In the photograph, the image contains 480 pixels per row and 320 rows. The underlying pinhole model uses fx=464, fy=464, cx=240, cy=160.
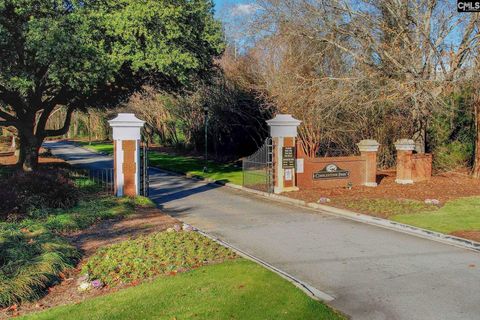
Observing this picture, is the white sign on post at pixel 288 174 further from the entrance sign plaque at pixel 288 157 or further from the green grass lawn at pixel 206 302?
the green grass lawn at pixel 206 302

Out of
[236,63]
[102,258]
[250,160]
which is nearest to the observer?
[102,258]

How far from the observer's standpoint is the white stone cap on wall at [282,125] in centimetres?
1648

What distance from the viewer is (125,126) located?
14.8 metres

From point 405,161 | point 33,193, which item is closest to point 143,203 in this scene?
point 33,193

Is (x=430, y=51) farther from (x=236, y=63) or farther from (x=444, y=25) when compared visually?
(x=236, y=63)

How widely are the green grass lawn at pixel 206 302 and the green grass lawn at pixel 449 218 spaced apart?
575 cm

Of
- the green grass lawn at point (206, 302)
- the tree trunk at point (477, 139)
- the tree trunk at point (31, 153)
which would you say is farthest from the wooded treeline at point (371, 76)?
the green grass lawn at point (206, 302)

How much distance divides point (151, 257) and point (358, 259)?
360 cm

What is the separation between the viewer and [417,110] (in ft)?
58.9

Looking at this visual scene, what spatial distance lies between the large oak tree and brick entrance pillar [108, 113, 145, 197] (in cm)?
212

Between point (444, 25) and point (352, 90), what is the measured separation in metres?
4.38

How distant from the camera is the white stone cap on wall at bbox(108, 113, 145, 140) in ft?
48.2

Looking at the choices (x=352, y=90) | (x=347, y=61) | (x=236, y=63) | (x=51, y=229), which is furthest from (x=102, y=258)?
(x=236, y=63)

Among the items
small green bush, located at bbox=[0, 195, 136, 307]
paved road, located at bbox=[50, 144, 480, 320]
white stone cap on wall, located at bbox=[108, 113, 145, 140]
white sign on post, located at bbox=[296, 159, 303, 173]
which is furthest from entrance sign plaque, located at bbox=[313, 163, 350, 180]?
small green bush, located at bbox=[0, 195, 136, 307]
